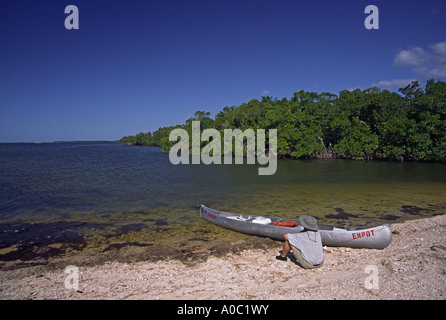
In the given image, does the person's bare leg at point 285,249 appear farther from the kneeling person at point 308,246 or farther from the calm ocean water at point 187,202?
the calm ocean water at point 187,202

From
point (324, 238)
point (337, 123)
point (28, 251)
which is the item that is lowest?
point (28, 251)

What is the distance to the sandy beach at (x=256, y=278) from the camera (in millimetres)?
5402

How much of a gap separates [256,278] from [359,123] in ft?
147

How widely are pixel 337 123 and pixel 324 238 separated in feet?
131

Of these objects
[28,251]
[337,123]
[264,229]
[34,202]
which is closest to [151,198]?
[34,202]

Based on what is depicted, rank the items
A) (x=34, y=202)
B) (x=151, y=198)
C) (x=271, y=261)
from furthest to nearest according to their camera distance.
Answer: (x=151, y=198) < (x=34, y=202) < (x=271, y=261)

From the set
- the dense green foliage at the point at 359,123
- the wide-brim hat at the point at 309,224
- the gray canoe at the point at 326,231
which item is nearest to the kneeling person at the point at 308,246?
the wide-brim hat at the point at 309,224

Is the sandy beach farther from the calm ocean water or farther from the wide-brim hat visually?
the calm ocean water

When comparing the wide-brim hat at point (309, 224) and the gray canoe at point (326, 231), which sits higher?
the wide-brim hat at point (309, 224)

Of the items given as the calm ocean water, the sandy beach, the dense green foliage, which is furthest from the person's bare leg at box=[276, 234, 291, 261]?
the dense green foliage

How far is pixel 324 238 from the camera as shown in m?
8.59

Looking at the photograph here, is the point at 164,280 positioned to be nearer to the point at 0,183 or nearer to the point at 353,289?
the point at 353,289

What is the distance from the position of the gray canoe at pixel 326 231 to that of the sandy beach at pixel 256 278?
0.88ft

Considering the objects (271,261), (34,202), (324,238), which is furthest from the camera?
(34,202)
